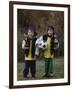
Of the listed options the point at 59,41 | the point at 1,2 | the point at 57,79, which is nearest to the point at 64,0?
the point at 59,41

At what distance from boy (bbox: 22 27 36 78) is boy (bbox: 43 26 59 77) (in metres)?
0.10

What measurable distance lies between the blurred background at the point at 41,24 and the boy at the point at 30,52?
3 cm

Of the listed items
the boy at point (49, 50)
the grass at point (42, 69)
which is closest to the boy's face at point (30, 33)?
the boy at point (49, 50)

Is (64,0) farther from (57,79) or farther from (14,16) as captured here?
(57,79)

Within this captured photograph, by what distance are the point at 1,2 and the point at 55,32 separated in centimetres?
50

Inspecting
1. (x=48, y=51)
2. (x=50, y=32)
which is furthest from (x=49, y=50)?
(x=50, y=32)

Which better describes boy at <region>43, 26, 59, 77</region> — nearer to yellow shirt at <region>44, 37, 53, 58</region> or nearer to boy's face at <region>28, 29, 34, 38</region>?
yellow shirt at <region>44, 37, 53, 58</region>

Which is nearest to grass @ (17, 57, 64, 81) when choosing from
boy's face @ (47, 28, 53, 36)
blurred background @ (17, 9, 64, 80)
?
blurred background @ (17, 9, 64, 80)

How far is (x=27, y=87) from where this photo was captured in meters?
1.93

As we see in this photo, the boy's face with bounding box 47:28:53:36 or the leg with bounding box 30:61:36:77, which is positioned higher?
the boy's face with bounding box 47:28:53:36

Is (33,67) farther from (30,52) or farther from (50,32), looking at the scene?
(50,32)

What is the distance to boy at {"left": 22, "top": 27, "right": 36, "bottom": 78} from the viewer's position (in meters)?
1.94

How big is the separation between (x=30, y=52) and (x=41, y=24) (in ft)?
0.80

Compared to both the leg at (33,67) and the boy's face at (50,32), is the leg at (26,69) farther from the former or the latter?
the boy's face at (50,32)
